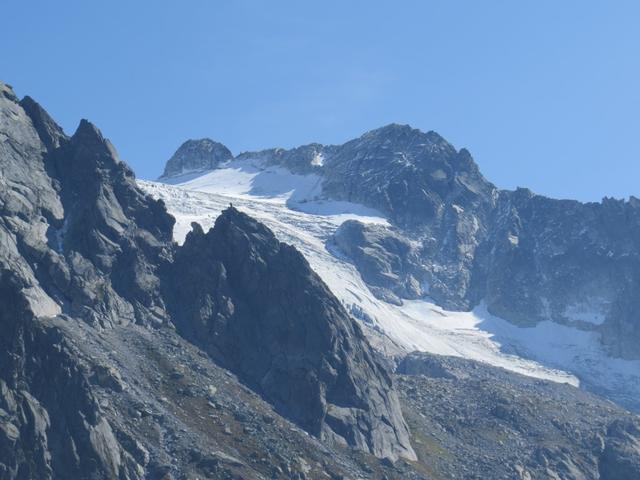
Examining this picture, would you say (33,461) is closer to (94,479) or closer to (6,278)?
(94,479)

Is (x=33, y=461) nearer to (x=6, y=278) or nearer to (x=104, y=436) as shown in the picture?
(x=104, y=436)

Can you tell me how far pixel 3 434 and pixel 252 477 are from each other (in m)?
38.5

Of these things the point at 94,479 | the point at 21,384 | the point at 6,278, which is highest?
the point at 6,278

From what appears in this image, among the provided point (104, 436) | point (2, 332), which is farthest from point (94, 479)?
point (2, 332)

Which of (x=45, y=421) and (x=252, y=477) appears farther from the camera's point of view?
(x=252, y=477)

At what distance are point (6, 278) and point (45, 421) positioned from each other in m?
23.2

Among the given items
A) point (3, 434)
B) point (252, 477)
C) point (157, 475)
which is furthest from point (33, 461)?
point (252, 477)

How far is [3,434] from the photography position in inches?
7028

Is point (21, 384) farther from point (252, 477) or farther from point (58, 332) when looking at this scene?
point (252, 477)

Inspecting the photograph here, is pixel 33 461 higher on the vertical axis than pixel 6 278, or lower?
lower

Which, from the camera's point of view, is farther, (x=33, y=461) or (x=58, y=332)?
(x=58, y=332)

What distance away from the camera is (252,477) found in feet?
655

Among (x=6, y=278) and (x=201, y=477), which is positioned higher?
(x=6, y=278)

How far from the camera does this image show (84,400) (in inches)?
7515
